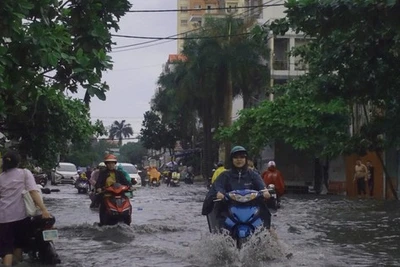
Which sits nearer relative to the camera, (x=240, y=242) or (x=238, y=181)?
(x=240, y=242)

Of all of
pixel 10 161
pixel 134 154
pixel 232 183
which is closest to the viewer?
pixel 10 161

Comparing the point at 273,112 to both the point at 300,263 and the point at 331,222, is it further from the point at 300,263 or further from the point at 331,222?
the point at 300,263

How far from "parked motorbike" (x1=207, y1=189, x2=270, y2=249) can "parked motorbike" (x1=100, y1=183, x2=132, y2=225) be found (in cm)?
514

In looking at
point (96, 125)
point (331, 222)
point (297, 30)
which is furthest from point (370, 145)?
point (96, 125)

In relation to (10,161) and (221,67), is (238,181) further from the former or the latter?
(221,67)

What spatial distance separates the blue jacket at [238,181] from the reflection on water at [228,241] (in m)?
0.68

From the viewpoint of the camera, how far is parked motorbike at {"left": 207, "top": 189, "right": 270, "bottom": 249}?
1087 centimetres

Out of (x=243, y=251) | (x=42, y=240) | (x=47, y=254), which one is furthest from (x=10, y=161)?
(x=243, y=251)

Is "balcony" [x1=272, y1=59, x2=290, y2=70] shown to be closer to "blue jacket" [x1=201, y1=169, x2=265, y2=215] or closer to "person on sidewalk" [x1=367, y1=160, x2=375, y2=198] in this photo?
"person on sidewalk" [x1=367, y1=160, x2=375, y2=198]

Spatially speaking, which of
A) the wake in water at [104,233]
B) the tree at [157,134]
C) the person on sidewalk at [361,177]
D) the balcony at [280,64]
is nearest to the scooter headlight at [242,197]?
the wake in water at [104,233]

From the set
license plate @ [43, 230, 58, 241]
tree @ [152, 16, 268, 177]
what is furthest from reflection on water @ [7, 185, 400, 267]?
tree @ [152, 16, 268, 177]

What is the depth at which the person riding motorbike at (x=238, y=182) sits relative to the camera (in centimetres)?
1120

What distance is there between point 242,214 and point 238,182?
2.06 ft

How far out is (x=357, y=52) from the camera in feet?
56.7
